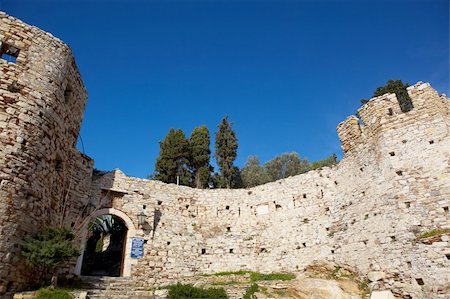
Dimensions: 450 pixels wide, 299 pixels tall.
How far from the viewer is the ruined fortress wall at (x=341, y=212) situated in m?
10.3

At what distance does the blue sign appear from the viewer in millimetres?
13164

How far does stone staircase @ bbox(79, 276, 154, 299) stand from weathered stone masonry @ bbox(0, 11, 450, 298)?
2.68 ft

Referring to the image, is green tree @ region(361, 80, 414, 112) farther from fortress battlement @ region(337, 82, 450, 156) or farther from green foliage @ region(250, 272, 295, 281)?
green foliage @ region(250, 272, 295, 281)

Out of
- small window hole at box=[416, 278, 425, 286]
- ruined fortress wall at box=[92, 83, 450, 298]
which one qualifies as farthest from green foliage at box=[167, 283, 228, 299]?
small window hole at box=[416, 278, 425, 286]

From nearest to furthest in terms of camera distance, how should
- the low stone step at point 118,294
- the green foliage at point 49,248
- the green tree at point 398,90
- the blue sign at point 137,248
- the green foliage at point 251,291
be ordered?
the green foliage at point 49,248
the low stone step at point 118,294
the green foliage at point 251,291
the blue sign at point 137,248
the green tree at point 398,90

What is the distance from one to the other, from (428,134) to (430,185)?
76.7 inches

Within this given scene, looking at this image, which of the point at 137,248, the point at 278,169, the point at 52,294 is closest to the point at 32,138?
the point at 52,294

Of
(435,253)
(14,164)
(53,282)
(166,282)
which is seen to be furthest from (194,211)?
(435,253)

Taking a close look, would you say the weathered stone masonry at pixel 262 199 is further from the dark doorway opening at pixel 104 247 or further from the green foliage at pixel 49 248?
the dark doorway opening at pixel 104 247

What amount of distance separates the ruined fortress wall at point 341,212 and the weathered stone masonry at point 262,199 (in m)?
0.04

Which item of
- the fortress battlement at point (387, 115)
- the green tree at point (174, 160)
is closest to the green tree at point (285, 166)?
the green tree at point (174, 160)

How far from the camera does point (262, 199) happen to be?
1582cm

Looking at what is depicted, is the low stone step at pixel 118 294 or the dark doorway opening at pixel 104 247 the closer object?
the low stone step at pixel 118 294

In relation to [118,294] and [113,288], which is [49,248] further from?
[113,288]
